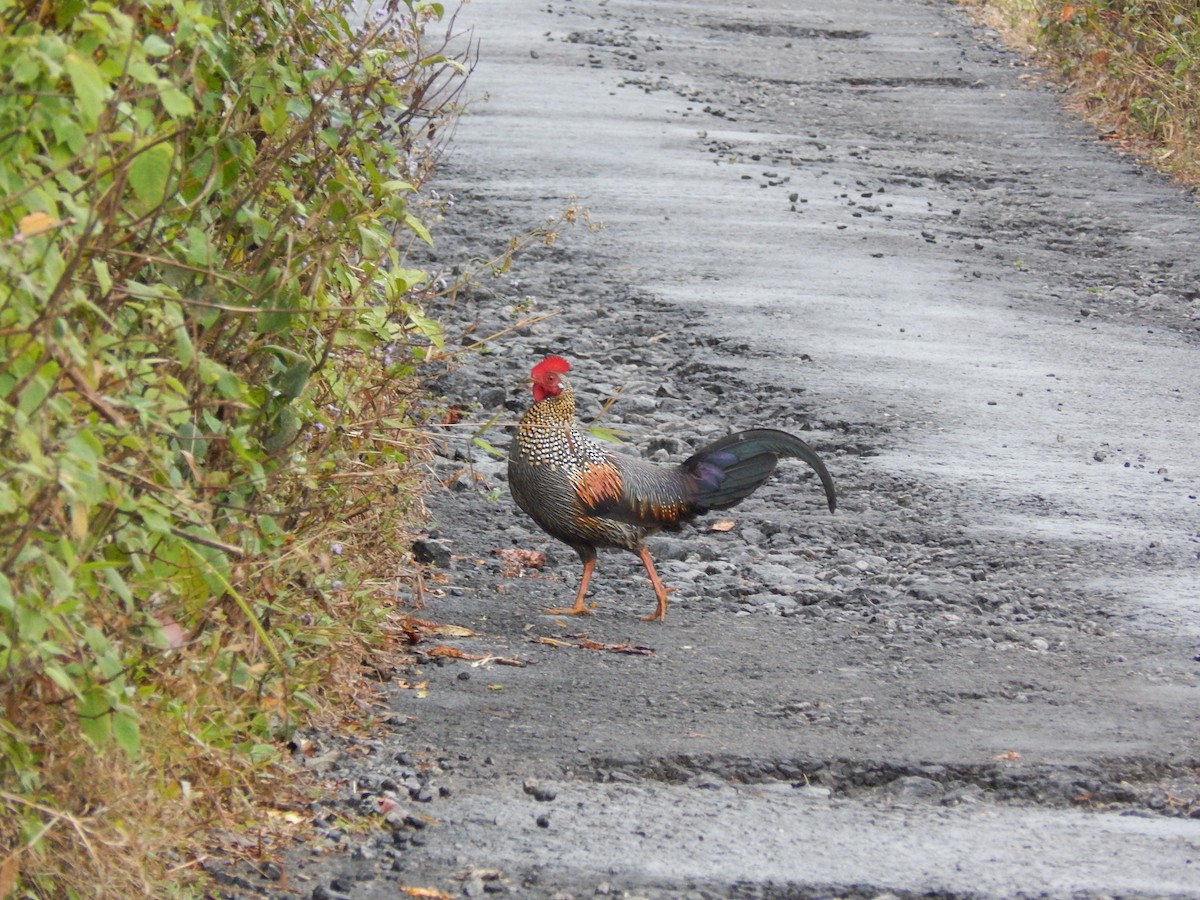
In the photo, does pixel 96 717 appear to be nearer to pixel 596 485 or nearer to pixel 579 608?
pixel 579 608

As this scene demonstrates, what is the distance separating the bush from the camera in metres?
2.72

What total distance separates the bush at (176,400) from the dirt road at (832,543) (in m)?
0.44

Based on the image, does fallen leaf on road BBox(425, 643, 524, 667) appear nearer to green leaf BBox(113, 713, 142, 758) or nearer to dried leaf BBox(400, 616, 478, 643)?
dried leaf BBox(400, 616, 478, 643)

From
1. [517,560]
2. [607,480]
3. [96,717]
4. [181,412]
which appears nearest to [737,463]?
[607,480]

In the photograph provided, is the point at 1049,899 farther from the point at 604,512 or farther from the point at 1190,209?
the point at 1190,209

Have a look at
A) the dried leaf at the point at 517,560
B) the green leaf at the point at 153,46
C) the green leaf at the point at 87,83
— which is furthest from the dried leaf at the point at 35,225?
the dried leaf at the point at 517,560

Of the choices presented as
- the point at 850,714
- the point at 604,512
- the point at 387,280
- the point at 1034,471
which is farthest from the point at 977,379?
the point at 387,280

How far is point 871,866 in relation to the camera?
3906 millimetres

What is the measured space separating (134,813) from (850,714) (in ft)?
7.52

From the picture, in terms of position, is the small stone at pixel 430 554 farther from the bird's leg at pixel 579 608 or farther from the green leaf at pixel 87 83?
the green leaf at pixel 87 83

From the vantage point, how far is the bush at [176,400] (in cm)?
272

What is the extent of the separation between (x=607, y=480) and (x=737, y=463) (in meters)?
0.57

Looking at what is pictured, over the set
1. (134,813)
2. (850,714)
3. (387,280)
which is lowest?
(850,714)

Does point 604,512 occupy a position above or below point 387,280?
below
